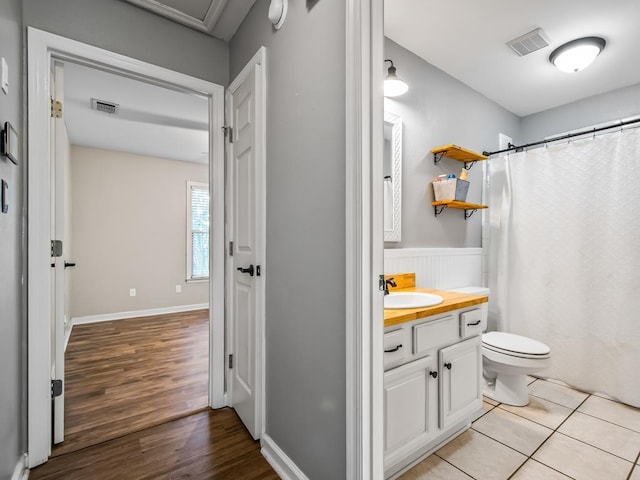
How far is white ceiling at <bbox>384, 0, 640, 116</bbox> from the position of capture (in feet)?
6.02

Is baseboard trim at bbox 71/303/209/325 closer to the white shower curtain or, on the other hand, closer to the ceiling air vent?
the ceiling air vent

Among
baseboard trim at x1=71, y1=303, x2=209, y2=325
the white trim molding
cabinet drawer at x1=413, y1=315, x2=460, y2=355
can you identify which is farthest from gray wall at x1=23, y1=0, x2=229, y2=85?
baseboard trim at x1=71, y1=303, x2=209, y2=325

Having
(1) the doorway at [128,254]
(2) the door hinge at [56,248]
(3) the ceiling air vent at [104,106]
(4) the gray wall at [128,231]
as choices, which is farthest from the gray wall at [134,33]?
(4) the gray wall at [128,231]

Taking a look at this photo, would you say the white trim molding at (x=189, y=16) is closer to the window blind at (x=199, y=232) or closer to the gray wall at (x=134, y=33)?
the gray wall at (x=134, y=33)

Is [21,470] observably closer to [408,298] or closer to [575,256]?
[408,298]

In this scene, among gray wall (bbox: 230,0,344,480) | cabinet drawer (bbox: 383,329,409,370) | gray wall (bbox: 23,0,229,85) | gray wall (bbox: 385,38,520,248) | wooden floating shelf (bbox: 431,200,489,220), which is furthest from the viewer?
wooden floating shelf (bbox: 431,200,489,220)

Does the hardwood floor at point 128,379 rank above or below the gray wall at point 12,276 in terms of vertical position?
below

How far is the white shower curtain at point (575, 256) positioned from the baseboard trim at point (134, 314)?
4.42 metres

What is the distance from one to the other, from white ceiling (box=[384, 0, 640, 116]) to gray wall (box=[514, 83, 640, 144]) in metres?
0.08

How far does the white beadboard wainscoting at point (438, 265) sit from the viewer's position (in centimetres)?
215

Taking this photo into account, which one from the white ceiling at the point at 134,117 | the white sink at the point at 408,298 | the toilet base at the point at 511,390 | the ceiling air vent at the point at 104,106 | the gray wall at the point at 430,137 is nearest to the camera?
the white sink at the point at 408,298

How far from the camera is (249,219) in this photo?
174 cm

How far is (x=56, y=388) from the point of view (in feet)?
5.27

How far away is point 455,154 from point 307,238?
177 centimetres
